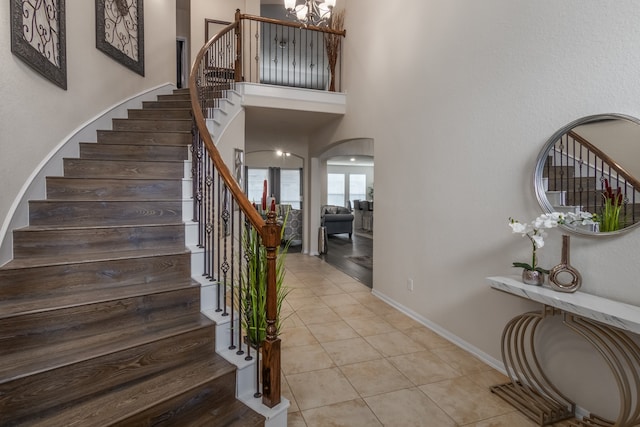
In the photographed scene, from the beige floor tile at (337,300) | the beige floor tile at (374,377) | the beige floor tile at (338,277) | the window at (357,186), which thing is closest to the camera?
the beige floor tile at (374,377)

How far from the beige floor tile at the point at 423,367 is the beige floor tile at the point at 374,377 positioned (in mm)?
72

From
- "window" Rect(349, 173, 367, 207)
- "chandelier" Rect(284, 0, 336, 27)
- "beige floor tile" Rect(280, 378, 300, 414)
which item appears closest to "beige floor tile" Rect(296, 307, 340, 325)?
"beige floor tile" Rect(280, 378, 300, 414)

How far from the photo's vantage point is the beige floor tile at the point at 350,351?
274 cm

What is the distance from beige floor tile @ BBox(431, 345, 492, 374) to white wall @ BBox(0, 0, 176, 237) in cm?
335

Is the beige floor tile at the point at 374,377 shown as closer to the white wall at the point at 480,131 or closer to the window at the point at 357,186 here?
the white wall at the point at 480,131

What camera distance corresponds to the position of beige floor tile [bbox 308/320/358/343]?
10.3 feet

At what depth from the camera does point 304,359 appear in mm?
2736

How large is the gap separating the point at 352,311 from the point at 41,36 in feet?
12.4

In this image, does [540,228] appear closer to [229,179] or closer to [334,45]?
[229,179]

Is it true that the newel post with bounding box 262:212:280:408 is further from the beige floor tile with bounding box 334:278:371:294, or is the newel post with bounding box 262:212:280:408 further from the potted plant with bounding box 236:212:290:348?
the beige floor tile with bounding box 334:278:371:294

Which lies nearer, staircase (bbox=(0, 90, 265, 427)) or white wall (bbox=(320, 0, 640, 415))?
staircase (bbox=(0, 90, 265, 427))

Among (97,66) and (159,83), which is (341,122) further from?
(97,66)

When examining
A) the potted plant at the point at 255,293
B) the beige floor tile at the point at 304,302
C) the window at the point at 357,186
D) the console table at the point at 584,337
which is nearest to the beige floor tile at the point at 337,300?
the beige floor tile at the point at 304,302

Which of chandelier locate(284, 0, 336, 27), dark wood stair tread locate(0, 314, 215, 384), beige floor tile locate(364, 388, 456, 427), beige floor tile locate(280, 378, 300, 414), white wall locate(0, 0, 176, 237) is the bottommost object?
beige floor tile locate(364, 388, 456, 427)
